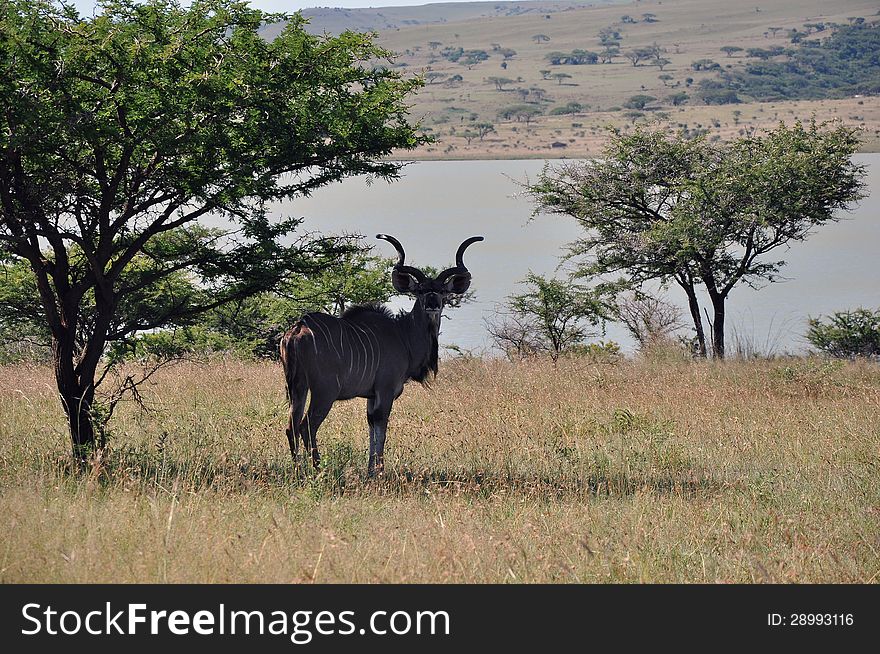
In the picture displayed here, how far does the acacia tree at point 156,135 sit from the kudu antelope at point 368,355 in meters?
0.73

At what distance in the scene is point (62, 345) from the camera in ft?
29.2

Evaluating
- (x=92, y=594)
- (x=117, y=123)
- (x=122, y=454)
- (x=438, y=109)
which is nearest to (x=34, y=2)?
(x=117, y=123)

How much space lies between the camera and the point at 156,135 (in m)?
8.48

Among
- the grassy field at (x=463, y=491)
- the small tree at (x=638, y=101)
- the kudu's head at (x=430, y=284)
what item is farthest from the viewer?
the small tree at (x=638, y=101)

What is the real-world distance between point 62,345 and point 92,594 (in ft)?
12.4

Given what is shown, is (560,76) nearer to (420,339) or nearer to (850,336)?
(850,336)

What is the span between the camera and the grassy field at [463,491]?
623 centimetres

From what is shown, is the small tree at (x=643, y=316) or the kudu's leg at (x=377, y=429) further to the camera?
the small tree at (x=643, y=316)

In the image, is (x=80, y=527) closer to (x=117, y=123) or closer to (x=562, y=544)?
(x=562, y=544)

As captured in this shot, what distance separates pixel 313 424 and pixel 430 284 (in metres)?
1.79

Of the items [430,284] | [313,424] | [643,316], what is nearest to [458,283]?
[430,284]

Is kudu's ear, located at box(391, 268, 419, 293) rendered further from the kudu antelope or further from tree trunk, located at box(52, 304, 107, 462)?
tree trunk, located at box(52, 304, 107, 462)

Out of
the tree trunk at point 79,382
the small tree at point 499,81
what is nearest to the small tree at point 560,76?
the small tree at point 499,81

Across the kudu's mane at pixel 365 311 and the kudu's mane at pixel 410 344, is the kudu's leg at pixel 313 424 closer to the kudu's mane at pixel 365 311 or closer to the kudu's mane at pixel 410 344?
the kudu's mane at pixel 365 311
